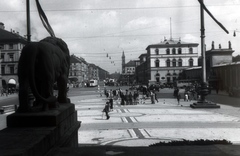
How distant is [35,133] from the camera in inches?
179

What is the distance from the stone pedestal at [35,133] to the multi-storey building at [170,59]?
87.1 m

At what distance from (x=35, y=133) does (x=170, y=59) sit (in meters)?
90.7

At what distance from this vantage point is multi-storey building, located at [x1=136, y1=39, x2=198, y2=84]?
92.1m

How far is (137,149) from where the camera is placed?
5.03m

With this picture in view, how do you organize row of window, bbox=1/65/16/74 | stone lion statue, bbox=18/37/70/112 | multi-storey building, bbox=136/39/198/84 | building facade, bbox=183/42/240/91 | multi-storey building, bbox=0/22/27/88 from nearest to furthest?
stone lion statue, bbox=18/37/70/112
building facade, bbox=183/42/240/91
multi-storey building, bbox=0/22/27/88
row of window, bbox=1/65/16/74
multi-storey building, bbox=136/39/198/84

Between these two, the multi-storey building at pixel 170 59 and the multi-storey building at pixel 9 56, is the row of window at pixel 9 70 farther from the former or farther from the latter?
the multi-storey building at pixel 170 59

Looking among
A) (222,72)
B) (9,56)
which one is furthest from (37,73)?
(9,56)

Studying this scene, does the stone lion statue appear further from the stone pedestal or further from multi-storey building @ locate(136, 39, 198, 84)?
multi-storey building @ locate(136, 39, 198, 84)

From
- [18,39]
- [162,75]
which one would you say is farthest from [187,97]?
[162,75]

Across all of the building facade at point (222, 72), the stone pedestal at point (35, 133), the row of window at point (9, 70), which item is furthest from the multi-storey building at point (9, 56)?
the stone pedestal at point (35, 133)

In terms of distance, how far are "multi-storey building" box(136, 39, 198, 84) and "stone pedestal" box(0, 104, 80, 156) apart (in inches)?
3431

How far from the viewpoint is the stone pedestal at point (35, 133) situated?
12.5 feet

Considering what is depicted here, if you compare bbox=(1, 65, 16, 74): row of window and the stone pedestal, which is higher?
bbox=(1, 65, 16, 74): row of window

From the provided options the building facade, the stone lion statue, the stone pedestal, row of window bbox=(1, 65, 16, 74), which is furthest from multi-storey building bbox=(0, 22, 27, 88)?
the stone pedestal
